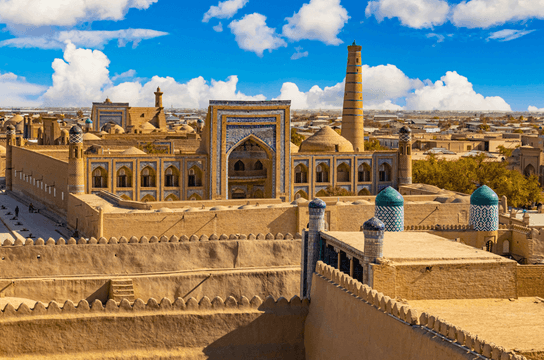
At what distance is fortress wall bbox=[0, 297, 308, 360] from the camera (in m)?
16.0

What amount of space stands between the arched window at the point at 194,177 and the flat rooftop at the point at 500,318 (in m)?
22.8

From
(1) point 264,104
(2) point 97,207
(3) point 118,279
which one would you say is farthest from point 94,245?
(1) point 264,104

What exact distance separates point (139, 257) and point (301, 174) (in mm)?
17742

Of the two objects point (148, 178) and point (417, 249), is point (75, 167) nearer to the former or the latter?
point (148, 178)

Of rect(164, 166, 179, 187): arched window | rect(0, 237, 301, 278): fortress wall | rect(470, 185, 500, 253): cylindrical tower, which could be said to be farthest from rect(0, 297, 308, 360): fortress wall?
rect(164, 166, 179, 187): arched window

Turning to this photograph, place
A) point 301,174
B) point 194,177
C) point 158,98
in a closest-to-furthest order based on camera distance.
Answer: point 194,177 → point 301,174 → point 158,98

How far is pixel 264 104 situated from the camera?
122 feet

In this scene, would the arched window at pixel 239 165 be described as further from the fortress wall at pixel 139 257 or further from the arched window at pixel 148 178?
the fortress wall at pixel 139 257

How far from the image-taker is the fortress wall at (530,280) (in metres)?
16.8

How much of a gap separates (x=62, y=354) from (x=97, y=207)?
Answer: 460 inches

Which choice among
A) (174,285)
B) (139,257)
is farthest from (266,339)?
(139,257)

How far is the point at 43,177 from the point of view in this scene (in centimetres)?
3772

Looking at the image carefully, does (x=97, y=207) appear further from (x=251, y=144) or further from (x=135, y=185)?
(x=251, y=144)

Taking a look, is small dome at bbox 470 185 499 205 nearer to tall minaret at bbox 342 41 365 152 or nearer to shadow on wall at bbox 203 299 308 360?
shadow on wall at bbox 203 299 308 360
